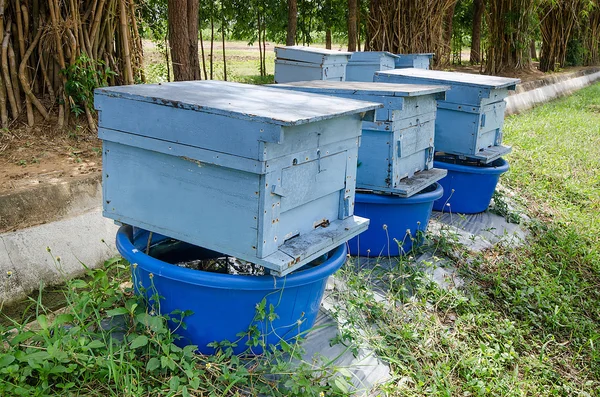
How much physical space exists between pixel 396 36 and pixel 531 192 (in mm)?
3508

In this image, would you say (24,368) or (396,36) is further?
(396,36)

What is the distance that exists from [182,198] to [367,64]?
4.57 metres

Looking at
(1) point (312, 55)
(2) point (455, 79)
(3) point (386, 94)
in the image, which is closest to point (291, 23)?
(1) point (312, 55)

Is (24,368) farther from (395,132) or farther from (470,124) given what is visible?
(470,124)

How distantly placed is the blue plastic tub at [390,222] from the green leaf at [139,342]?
199 cm

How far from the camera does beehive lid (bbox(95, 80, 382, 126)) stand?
2502 millimetres

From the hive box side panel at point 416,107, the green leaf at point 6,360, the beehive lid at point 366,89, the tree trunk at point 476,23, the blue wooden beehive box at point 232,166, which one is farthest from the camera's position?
the tree trunk at point 476,23

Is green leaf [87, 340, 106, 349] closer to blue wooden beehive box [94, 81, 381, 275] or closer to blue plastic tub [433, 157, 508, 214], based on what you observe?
blue wooden beehive box [94, 81, 381, 275]

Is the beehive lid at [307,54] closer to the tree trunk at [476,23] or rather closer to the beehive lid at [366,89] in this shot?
the beehive lid at [366,89]

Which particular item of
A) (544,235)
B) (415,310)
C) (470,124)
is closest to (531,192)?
(544,235)

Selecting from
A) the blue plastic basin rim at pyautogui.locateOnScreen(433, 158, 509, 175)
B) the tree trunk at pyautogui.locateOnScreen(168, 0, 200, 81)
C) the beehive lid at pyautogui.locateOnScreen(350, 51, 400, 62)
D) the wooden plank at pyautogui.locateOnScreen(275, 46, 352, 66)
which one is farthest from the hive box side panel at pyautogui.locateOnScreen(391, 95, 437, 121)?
the tree trunk at pyautogui.locateOnScreen(168, 0, 200, 81)

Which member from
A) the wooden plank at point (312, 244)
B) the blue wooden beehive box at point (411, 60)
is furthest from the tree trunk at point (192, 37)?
the wooden plank at point (312, 244)

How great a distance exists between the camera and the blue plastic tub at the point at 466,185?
210 inches

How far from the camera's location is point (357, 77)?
7070 millimetres
